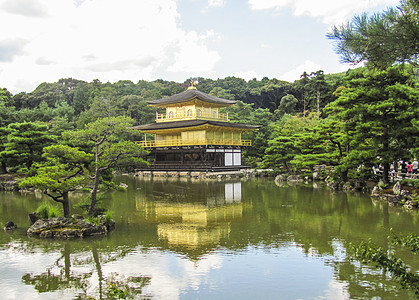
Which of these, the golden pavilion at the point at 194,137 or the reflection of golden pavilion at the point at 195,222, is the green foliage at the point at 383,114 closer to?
the reflection of golden pavilion at the point at 195,222

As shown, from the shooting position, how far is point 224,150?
33.4m

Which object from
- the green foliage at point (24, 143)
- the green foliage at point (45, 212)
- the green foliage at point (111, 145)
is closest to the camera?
the green foliage at point (45, 212)

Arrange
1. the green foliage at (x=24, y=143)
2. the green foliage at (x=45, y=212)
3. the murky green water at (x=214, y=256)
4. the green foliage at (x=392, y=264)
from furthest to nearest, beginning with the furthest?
1. the green foliage at (x=24, y=143)
2. the green foliage at (x=45, y=212)
3. the murky green water at (x=214, y=256)
4. the green foliage at (x=392, y=264)

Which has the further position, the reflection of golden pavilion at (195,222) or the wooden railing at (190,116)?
the wooden railing at (190,116)

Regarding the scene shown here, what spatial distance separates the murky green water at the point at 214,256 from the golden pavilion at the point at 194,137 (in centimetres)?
1831

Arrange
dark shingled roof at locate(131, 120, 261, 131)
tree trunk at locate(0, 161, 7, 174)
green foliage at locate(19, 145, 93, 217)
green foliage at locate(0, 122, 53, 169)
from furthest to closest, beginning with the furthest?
1. dark shingled roof at locate(131, 120, 261, 131)
2. tree trunk at locate(0, 161, 7, 174)
3. green foliage at locate(0, 122, 53, 169)
4. green foliage at locate(19, 145, 93, 217)

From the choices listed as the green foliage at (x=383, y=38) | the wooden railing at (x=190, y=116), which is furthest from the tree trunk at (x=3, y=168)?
the green foliage at (x=383, y=38)

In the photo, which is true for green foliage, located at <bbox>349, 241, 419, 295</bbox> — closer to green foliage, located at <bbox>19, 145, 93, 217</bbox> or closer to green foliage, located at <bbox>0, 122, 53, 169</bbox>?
green foliage, located at <bbox>19, 145, 93, 217</bbox>

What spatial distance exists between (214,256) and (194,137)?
25868mm

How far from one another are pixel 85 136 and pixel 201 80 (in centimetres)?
7165

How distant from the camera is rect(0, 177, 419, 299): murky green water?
6.31 m

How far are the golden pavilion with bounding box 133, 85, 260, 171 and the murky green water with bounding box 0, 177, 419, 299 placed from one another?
18311 mm

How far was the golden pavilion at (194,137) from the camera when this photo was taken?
32.4m

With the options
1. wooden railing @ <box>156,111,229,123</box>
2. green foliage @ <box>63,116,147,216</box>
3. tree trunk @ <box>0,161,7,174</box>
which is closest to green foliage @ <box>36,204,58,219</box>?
green foliage @ <box>63,116,147,216</box>
